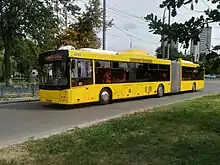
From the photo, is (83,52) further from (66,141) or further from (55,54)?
(66,141)

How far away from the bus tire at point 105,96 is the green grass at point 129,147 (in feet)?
24.4

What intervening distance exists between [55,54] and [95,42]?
52.0 ft

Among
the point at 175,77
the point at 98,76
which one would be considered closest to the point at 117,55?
the point at 98,76

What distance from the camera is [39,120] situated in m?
12.2

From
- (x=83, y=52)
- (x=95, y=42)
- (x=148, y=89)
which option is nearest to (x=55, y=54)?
(x=83, y=52)

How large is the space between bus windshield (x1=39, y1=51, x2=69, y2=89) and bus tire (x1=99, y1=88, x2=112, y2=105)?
2661 mm

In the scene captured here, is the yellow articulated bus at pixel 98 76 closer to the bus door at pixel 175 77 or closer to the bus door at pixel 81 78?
the bus door at pixel 81 78

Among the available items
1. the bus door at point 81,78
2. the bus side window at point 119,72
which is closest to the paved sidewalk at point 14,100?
the bus door at point 81,78

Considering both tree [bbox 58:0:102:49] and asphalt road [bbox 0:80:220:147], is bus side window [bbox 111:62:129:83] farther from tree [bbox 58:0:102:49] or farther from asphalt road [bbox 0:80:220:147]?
tree [bbox 58:0:102:49]

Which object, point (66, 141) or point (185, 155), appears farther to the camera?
point (66, 141)

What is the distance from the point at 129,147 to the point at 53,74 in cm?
969

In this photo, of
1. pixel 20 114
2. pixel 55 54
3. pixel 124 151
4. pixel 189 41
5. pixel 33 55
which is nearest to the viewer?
pixel 189 41

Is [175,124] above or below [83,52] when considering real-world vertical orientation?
below

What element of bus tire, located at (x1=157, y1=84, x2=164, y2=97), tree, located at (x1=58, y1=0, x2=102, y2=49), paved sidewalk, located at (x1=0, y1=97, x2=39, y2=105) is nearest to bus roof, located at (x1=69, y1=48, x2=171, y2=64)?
bus tire, located at (x1=157, y1=84, x2=164, y2=97)
